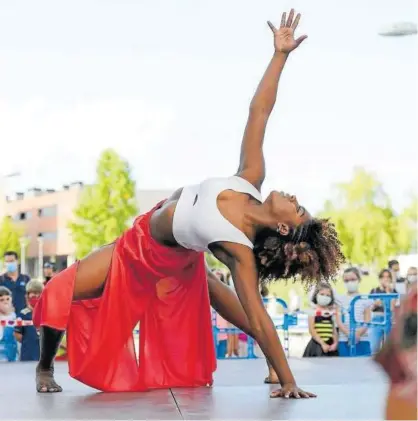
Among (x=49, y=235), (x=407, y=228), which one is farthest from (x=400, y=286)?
(x=49, y=235)

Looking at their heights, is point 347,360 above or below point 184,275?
below

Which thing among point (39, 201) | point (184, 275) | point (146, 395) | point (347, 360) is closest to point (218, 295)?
point (184, 275)

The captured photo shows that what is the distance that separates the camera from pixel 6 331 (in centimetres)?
812

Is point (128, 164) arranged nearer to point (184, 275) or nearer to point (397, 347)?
point (184, 275)

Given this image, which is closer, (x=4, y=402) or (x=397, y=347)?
(x=397, y=347)

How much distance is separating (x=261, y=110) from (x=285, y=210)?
646 millimetres

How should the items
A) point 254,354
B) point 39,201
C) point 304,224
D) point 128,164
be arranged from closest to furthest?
point 304,224 < point 254,354 < point 128,164 < point 39,201

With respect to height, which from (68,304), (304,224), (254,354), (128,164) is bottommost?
(254,354)

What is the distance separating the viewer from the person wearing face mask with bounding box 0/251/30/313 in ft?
27.9

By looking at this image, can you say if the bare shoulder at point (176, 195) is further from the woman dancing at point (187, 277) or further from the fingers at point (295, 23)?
the fingers at point (295, 23)

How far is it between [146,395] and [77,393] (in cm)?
40

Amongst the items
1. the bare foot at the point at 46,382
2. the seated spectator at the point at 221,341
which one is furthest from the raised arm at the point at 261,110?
the seated spectator at the point at 221,341

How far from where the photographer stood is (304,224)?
4.37 meters

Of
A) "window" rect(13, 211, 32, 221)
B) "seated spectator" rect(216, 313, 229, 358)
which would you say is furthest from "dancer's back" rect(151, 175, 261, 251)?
"window" rect(13, 211, 32, 221)
